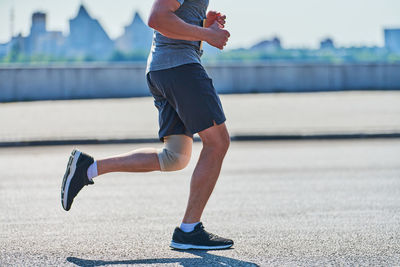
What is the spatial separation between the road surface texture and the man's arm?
7688 mm

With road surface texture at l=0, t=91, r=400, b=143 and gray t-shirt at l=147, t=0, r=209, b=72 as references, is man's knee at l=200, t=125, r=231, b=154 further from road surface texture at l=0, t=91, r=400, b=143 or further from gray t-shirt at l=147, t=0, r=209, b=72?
road surface texture at l=0, t=91, r=400, b=143

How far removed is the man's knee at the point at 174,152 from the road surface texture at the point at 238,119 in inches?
290

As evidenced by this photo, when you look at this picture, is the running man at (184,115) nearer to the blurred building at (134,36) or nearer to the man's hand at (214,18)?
the man's hand at (214,18)

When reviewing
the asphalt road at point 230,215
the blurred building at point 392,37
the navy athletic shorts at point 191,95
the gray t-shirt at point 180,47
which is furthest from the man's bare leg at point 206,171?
the blurred building at point 392,37

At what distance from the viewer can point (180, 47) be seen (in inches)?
160

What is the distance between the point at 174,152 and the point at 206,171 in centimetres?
26

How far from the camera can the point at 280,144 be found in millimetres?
11180

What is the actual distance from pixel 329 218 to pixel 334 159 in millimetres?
4145

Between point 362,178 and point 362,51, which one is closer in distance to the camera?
point 362,178

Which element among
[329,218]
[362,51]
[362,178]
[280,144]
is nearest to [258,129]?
[280,144]

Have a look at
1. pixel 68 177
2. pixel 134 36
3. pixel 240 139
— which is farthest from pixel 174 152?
pixel 134 36

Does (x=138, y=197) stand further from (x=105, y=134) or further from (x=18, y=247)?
(x=105, y=134)

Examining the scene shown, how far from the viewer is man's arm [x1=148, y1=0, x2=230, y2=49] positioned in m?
3.90

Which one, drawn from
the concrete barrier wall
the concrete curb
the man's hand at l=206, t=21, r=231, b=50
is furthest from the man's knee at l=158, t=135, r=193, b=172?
the concrete barrier wall
